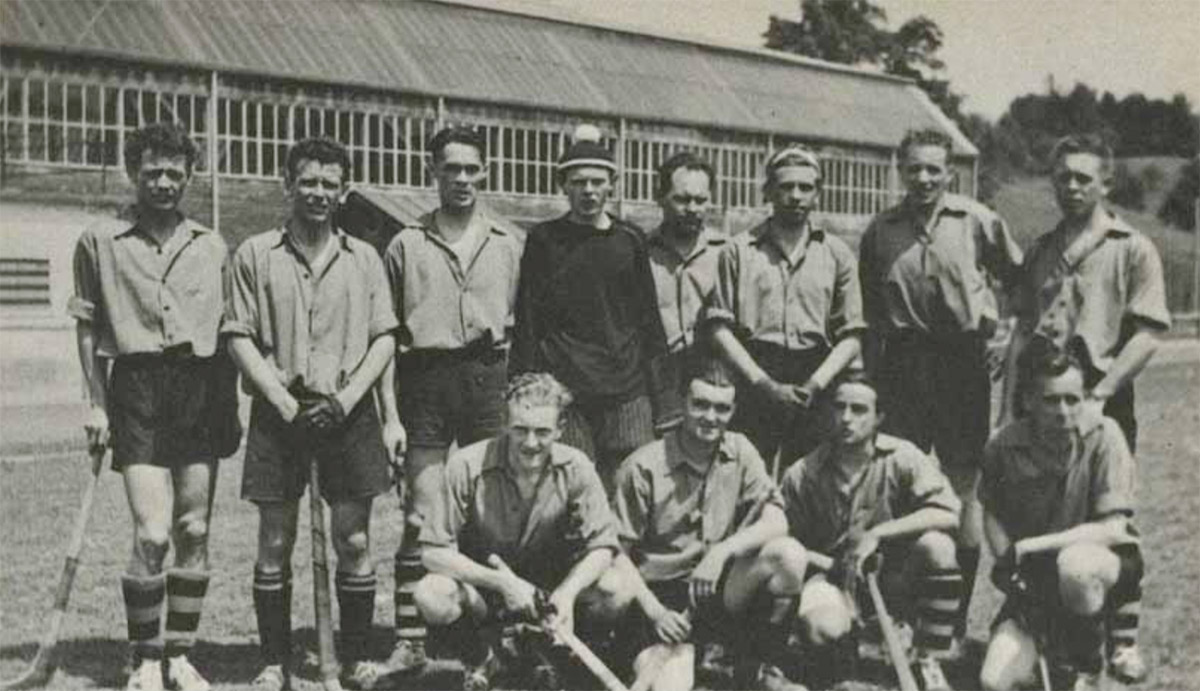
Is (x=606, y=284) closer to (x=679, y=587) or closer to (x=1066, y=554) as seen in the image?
(x=679, y=587)

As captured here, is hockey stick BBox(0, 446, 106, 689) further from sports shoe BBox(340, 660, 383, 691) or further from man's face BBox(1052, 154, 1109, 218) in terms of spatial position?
man's face BBox(1052, 154, 1109, 218)

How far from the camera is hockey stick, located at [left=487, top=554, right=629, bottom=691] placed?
483 centimetres

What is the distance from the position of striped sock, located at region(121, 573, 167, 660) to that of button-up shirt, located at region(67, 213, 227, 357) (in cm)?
86

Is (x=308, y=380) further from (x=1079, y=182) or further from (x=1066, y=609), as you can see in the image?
(x=1079, y=182)

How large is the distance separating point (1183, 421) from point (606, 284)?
13.1 meters

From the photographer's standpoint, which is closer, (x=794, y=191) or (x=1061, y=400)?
(x=1061, y=400)

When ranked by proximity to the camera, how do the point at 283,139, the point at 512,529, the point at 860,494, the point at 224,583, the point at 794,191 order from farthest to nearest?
the point at 283,139, the point at 224,583, the point at 794,191, the point at 860,494, the point at 512,529

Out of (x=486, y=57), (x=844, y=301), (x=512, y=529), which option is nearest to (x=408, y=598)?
(x=512, y=529)

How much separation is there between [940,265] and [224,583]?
4.10 metres

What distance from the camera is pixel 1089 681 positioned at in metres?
5.05

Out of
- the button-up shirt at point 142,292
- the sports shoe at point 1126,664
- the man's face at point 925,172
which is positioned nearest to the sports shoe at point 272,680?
the button-up shirt at point 142,292

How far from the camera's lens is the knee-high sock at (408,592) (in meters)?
5.53

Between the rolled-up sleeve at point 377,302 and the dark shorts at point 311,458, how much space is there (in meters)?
0.27

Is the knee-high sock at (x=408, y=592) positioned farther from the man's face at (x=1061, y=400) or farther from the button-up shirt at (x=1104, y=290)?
the button-up shirt at (x=1104, y=290)
